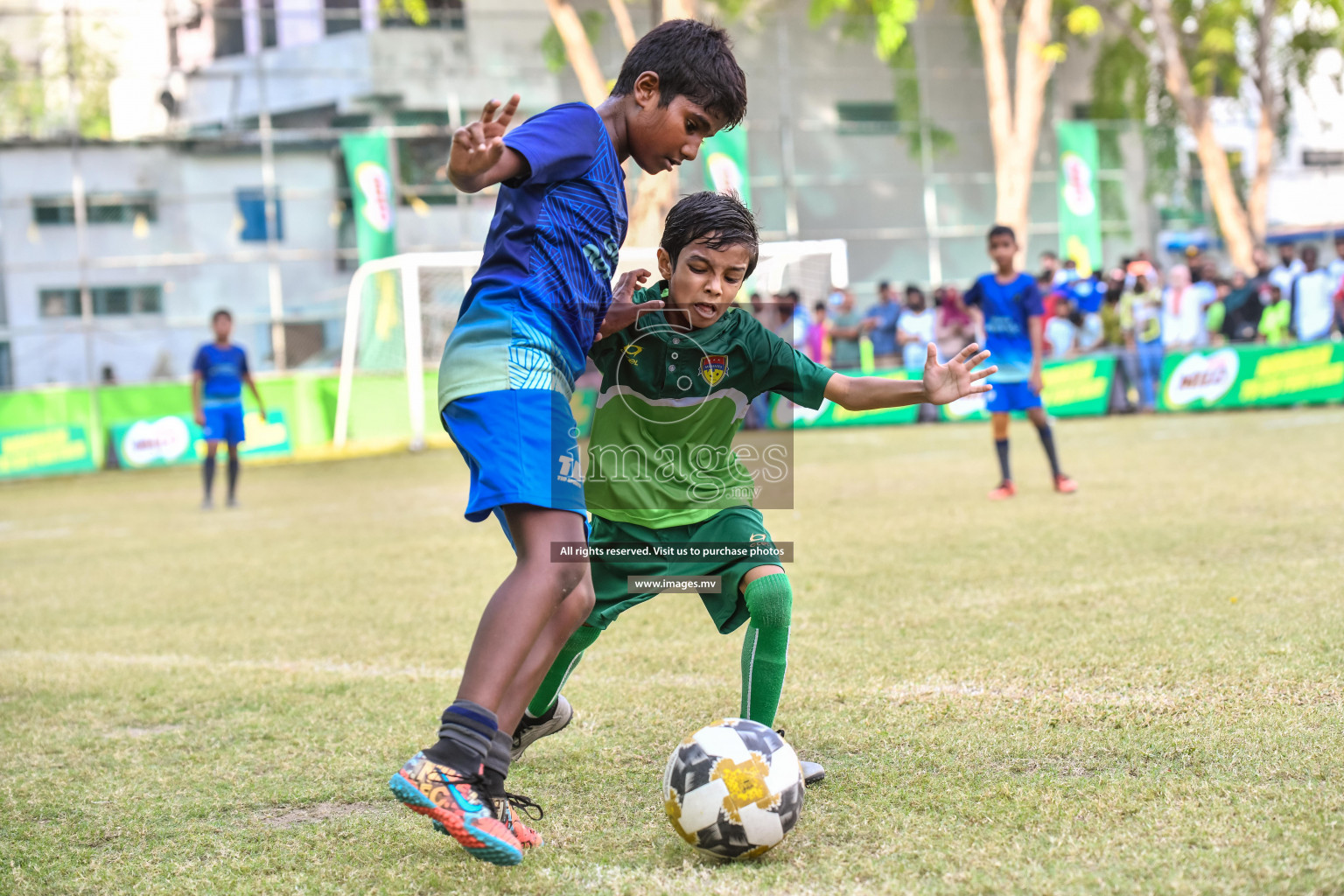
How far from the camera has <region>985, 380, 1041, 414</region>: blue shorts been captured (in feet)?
31.5

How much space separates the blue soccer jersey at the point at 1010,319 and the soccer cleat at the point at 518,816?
742cm

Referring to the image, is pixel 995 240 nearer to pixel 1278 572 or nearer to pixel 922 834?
pixel 1278 572

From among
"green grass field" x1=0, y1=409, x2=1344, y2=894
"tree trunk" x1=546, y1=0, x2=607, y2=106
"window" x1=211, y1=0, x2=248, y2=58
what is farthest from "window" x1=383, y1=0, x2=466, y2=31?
"green grass field" x1=0, y1=409, x2=1344, y2=894

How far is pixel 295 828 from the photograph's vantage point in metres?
3.07

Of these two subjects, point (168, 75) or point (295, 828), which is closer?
point (295, 828)

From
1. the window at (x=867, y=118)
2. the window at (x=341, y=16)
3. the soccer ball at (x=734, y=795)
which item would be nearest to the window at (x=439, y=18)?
the window at (x=341, y=16)

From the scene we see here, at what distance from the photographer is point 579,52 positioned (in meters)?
17.9

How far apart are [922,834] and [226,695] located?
2.88 m

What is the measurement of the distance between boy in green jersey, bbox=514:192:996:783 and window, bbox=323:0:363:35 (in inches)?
996

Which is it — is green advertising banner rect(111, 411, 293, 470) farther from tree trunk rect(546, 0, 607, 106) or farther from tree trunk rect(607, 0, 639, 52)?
tree trunk rect(607, 0, 639, 52)

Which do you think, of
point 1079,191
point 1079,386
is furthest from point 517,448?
point 1079,191

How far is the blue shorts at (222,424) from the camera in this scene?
41.2 ft

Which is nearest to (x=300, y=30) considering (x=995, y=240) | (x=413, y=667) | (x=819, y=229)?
(x=819, y=229)

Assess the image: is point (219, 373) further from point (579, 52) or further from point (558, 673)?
point (558, 673)
